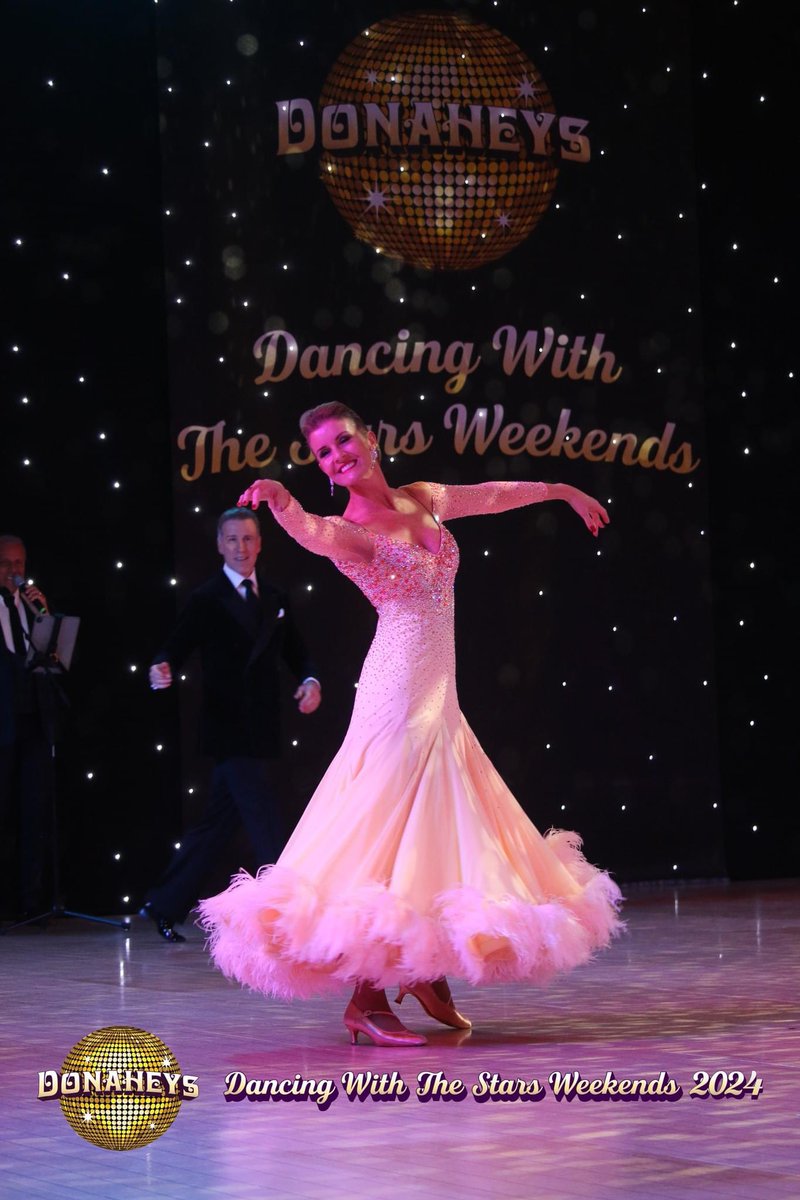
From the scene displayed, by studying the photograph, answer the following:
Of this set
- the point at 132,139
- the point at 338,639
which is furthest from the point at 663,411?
the point at 132,139

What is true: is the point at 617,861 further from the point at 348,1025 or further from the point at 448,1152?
the point at 448,1152

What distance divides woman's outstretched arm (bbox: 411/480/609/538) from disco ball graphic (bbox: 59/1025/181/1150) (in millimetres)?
2089

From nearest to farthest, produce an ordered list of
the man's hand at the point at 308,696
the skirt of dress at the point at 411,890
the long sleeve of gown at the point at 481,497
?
the skirt of dress at the point at 411,890
the long sleeve of gown at the point at 481,497
the man's hand at the point at 308,696

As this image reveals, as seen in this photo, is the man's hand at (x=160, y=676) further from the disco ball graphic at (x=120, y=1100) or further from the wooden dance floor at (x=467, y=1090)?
the disco ball graphic at (x=120, y=1100)

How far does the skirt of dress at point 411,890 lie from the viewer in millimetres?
4164

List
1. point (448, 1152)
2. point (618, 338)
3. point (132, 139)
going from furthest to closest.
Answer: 1. point (618, 338)
2. point (132, 139)
3. point (448, 1152)

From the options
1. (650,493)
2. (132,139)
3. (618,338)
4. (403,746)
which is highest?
(132,139)

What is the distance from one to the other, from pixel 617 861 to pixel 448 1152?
17.4 feet

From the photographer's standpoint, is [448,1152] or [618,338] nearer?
[448,1152]

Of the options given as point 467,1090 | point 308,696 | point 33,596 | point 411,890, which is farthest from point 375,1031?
point 33,596

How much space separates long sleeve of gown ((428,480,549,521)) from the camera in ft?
16.0

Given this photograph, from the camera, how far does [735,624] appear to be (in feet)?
29.1

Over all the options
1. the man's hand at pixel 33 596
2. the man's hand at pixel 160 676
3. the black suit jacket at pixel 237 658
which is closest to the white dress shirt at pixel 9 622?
the man's hand at pixel 33 596

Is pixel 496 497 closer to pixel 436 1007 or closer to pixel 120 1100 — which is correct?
pixel 436 1007
